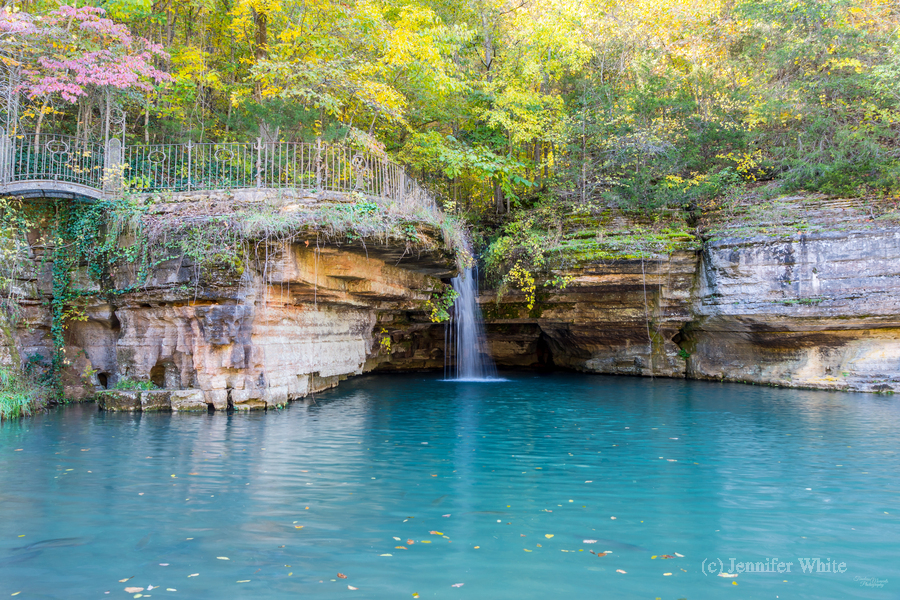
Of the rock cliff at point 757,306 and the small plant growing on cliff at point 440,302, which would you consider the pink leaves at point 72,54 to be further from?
the rock cliff at point 757,306

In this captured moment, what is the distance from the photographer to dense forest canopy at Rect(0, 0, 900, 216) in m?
14.5

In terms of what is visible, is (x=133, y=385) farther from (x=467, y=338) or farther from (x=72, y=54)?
(x=467, y=338)

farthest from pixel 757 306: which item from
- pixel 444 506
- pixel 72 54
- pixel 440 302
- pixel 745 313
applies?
pixel 72 54

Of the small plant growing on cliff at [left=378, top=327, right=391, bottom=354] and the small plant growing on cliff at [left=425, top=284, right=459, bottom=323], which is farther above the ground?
the small plant growing on cliff at [left=425, top=284, right=459, bottom=323]

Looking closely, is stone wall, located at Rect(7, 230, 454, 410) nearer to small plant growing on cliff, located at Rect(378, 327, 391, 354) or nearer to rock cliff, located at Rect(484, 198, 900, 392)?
small plant growing on cliff, located at Rect(378, 327, 391, 354)

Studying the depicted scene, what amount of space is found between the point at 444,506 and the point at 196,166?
11318 millimetres

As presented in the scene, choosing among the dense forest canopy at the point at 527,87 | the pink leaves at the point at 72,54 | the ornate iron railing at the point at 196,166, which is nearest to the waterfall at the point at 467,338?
the dense forest canopy at the point at 527,87

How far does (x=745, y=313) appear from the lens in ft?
51.0

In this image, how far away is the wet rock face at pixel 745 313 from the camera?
14320mm

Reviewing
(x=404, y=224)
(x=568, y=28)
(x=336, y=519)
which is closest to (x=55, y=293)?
(x=404, y=224)

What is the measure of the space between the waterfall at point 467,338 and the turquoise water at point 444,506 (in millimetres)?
7936

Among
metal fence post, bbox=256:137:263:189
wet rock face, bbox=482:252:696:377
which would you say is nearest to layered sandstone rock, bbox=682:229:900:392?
wet rock face, bbox=482:252:696:377

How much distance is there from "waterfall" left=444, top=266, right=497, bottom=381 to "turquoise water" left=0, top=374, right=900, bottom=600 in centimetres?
794

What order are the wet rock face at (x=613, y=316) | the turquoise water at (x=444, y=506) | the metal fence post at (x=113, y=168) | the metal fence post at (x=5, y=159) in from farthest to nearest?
the wet rock face at (x=613, y=316) → the metal fence post at (x=113, y=168) → the metal fence post at (x=5, y=159) → the turquoise water at (x=444, y=506)
